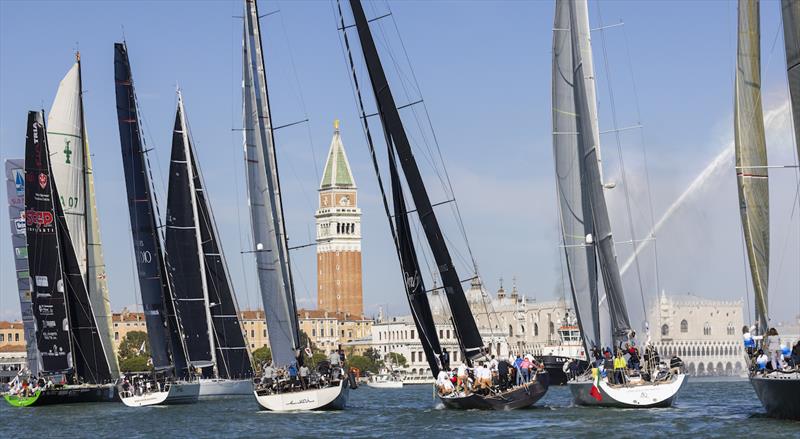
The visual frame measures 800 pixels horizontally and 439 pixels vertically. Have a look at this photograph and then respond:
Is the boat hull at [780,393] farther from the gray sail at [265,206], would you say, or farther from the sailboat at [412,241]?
the gray sail at [265,206]

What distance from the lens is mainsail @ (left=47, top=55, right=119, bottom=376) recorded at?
5625 centimetres

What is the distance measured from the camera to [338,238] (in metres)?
183

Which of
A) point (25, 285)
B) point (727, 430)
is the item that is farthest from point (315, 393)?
point (25, 285)

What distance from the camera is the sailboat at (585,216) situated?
121ft

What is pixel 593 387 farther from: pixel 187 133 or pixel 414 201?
pixel 187 133

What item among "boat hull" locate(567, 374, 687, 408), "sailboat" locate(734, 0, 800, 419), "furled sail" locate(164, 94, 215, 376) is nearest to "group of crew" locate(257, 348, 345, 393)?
"boat hull" locate(567, 374, 687, 408)

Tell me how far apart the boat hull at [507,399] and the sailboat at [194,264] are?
19.3 metres

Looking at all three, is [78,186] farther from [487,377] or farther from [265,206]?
[487,377]

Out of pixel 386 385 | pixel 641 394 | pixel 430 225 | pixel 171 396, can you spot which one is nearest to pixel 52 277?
pixel 171 396

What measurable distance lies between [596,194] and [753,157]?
759cm

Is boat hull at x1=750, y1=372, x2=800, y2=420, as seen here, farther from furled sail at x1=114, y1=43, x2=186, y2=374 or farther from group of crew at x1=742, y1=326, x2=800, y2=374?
furled sail at x1=114, y1=43, x2=186, y2=374

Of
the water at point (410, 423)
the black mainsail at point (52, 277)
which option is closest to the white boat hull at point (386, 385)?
the black mainsail at point (52, 277)

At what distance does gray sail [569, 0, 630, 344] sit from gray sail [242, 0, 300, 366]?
8616 mm

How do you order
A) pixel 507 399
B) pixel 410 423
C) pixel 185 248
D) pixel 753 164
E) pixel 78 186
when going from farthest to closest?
pixel 78 186
pixel 185 248
pixel 410 423
pixel 507 399
pixel 753 164
